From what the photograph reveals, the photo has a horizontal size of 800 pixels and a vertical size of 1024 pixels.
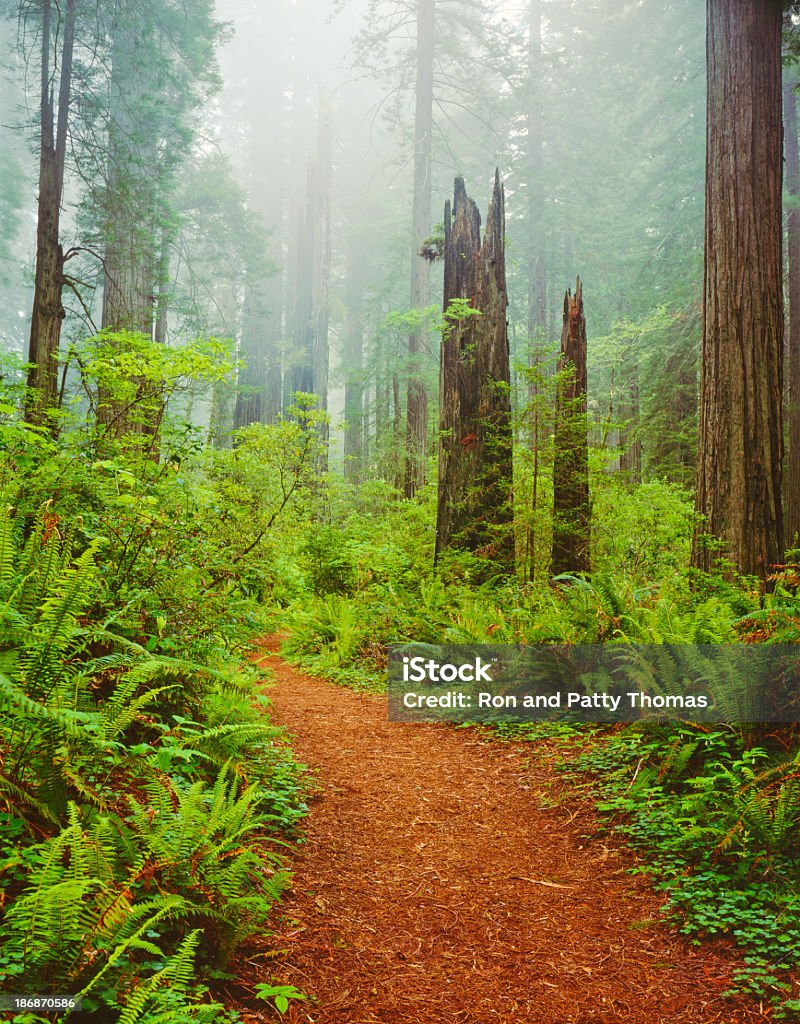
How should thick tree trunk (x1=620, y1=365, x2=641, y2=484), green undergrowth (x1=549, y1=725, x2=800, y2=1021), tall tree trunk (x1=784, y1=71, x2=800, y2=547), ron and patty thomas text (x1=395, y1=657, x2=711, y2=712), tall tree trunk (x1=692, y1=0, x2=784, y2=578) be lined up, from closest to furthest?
green undergrowth (x1=549, y1=725, x2=800, y2=1021) < ron and patty thomas text (x1=395, y1=657, x2=711, y2=712) < tall tree trunk (x1=692, y1=0, x2=784, y2=578) < tall tree trunk (x1=784, y1=71, x2=800, y2=547) < thick tree trunk (x1=620, y1=365, x2=641, y2=484)

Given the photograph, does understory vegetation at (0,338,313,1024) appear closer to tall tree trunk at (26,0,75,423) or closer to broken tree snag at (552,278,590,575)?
tall tree trunk at (26,0,75,423)

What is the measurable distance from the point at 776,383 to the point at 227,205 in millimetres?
19562

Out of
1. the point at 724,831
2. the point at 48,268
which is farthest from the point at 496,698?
the point at 48,268

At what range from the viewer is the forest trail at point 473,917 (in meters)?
2.29

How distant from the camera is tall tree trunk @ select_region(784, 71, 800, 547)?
38.4ft

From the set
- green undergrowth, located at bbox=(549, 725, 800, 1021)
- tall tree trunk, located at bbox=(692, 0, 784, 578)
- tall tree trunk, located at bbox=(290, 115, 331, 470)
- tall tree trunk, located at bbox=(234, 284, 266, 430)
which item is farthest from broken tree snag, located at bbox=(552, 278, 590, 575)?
tall tree trunk, located at bbox=(290, 115, 331, 470)

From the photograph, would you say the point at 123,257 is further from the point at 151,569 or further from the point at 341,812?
the point at 341,812

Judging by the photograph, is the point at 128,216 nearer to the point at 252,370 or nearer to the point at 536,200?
the point at 252,370

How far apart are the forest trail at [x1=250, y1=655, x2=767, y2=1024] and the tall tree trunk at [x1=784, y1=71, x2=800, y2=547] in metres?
9.05

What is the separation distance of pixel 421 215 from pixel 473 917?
58.4 feet

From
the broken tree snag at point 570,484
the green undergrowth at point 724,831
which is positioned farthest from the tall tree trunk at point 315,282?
the green undergrowth at point 724,831

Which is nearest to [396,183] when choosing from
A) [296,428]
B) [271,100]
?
[271,100]

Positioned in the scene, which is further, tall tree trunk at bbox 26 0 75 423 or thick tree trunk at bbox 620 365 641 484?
thick tree trunk at bbox 620 365 641 484

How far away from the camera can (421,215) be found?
17.7 metres
